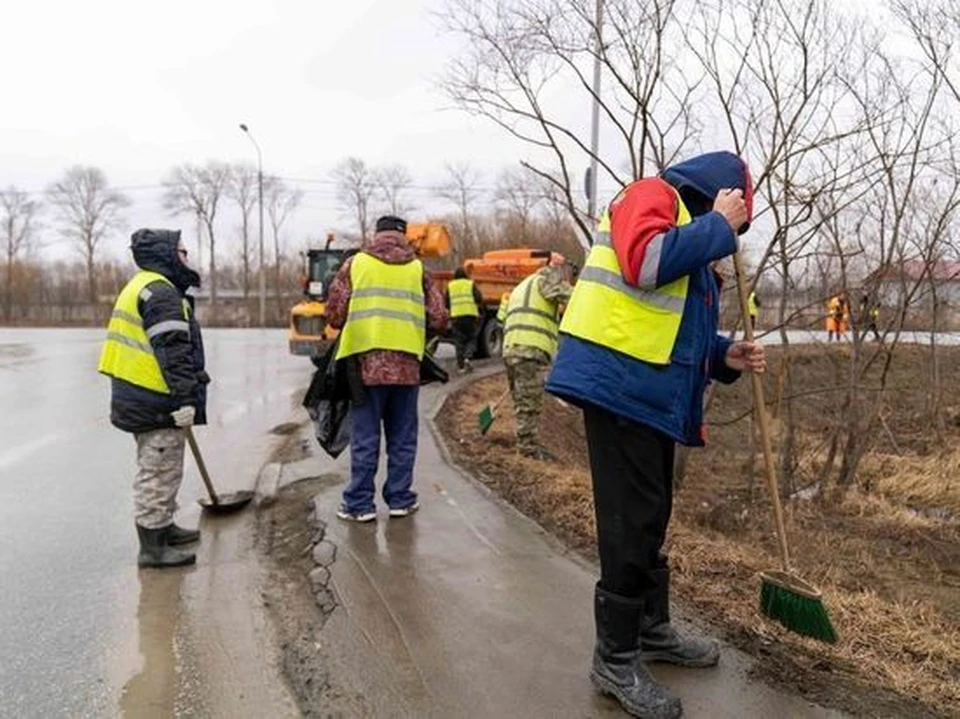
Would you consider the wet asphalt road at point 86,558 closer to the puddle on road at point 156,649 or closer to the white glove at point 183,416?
the puddle on road at point 156,649

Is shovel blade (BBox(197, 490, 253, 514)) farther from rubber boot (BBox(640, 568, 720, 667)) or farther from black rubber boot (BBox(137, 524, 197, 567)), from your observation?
rubber boot (BBox(640, 568, 720, 667))

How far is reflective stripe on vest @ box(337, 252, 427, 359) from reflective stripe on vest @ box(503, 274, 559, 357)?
2605 mm

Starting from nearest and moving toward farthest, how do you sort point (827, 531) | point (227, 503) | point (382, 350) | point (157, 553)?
point (157, 553), point (382, 350), point (227, 503), point (827, 531)

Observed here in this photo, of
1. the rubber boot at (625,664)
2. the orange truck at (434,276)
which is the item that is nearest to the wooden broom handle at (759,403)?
the rubber boot at (625,664)

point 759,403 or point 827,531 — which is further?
point 827,531

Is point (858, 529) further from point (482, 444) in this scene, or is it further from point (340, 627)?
point (340, 627)

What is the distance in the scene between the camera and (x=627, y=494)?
2.81 m

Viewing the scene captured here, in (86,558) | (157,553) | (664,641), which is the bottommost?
(86,558)

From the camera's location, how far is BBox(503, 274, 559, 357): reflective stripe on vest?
7.62m

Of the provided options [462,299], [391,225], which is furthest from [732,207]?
[462,299]

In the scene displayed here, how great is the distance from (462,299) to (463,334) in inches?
26.7

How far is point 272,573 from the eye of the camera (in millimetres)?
4410

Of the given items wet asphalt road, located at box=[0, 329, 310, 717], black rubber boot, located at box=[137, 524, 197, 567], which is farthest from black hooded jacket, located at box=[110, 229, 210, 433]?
wet asphalt road, located at box=[0, 329, 310, 717]

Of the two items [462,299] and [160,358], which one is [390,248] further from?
[462,299]
